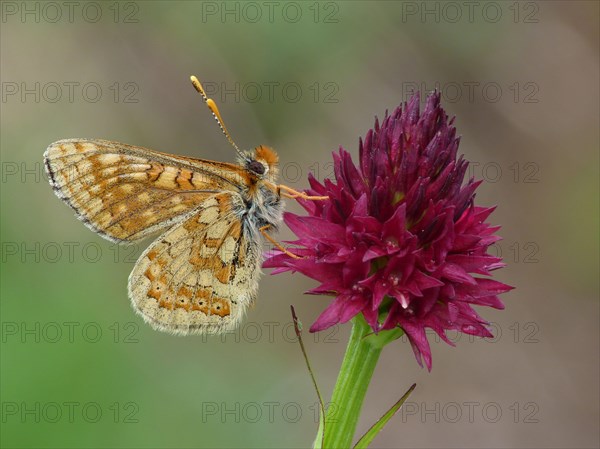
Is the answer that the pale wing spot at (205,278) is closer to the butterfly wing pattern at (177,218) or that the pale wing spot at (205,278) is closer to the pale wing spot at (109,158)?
the butterfly wing pattern at (177,218)

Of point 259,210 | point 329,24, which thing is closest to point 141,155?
point 259,210

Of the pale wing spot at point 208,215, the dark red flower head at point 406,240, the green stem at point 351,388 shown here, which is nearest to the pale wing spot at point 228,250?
the pale wing spot at point 208,215

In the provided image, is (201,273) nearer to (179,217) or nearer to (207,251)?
(207,251)

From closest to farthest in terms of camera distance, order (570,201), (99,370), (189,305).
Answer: (189,305)
(99,370)
(570,201)

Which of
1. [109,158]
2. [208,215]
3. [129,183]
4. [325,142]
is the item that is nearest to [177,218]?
[208,215]

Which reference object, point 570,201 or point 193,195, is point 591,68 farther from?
point 193,195

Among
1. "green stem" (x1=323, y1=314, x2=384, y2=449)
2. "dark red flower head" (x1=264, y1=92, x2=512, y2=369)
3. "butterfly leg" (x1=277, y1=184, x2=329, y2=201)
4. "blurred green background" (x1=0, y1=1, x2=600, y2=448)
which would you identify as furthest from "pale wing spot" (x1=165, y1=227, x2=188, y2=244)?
"blurred green background" (x1=0, y1=1, x2=600, y2=448)

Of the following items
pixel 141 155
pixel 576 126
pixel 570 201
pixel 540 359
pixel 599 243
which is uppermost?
pixel 141 155
